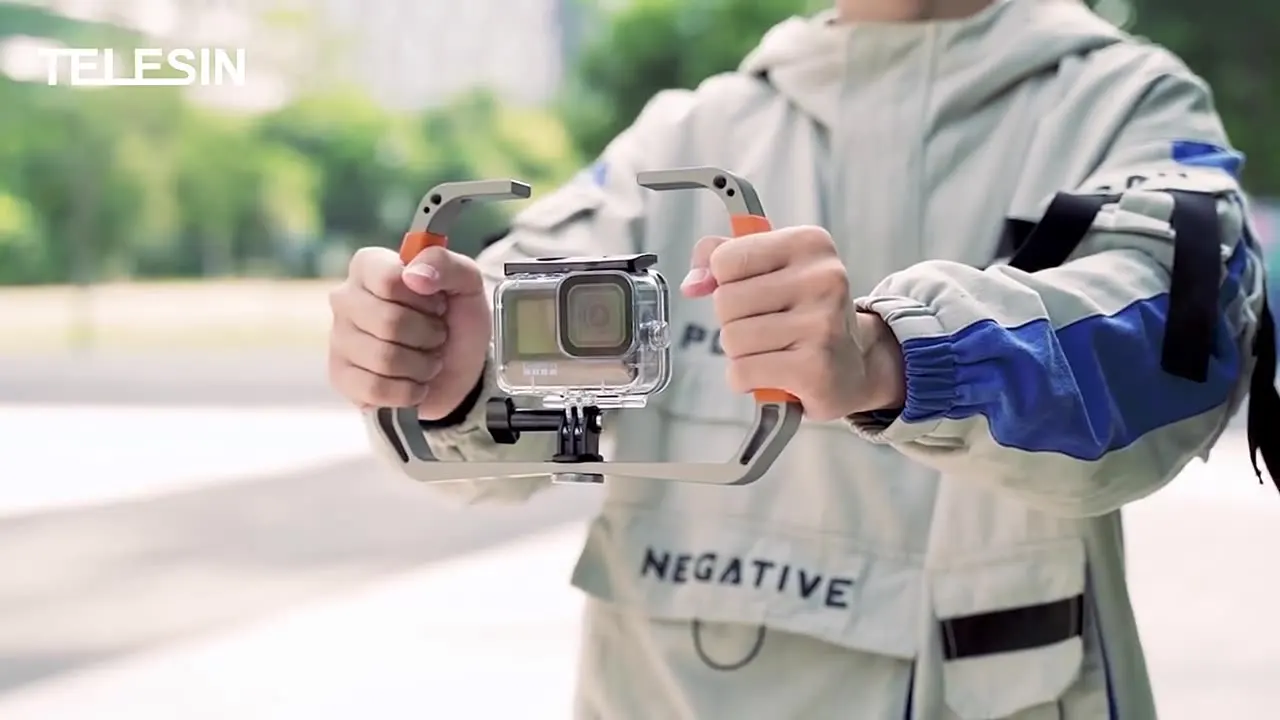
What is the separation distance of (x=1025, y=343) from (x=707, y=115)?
343 mm

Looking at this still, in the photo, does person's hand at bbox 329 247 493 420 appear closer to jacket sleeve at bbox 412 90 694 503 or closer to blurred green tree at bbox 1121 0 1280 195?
jacket sleeve at bbox 412 90 694 503

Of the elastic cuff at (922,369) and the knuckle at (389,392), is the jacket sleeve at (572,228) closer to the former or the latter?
the knuckle at (389,392)

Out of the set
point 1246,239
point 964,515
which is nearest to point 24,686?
point 964,515

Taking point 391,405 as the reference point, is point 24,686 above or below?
below

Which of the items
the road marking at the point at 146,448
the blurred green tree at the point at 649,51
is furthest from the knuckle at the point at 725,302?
the blurred green tree at the point at 649,51

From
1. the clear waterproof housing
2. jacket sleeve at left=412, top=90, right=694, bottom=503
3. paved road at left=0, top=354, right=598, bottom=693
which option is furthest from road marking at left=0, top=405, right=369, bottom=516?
the clear waterproof housing

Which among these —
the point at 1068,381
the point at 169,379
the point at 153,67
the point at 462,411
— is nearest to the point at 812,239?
the point at 1068,381

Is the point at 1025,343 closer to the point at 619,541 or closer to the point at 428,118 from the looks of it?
the point at 619,541

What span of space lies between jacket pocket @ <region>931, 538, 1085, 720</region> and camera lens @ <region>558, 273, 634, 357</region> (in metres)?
0.26

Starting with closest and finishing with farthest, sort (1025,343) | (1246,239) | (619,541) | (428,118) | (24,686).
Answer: (1025,343)
(1246,239)
(619,541)
(24,686)
(428,118)

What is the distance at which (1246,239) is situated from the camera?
2.33 ft

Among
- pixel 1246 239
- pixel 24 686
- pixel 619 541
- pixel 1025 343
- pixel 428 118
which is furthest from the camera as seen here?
pixel 428 118

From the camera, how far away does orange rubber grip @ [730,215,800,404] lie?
1.87ft

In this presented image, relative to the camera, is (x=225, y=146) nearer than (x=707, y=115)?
No
